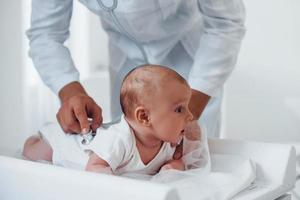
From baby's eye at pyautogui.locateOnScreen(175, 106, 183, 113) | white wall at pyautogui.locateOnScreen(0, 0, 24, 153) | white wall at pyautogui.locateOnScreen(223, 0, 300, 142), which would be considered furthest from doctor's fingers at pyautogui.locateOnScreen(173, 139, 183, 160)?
white wall at pyautogui.locateOnScreen(223, 0, 300, 142)

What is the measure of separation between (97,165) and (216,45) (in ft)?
1.34

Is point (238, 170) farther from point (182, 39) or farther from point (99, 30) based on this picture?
point (99, 30)

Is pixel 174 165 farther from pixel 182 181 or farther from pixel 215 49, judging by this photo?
pixel 215 49

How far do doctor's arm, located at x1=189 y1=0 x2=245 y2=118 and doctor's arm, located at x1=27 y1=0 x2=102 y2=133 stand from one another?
9.3 inches

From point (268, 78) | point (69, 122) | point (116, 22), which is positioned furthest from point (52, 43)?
point (268, 78)

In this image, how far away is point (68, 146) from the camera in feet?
3.32

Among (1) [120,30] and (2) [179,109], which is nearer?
(2) [179,109]

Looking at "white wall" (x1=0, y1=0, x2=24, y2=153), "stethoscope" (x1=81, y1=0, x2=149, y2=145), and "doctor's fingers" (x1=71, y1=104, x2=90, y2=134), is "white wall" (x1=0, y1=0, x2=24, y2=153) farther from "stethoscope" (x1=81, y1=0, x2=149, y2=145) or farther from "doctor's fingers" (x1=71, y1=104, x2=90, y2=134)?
"doctor's fingers" (x1=71, y1=104, x2=90, y2=134)

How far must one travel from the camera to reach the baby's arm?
0.89m

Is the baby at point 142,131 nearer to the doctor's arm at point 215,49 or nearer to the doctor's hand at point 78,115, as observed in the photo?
the doctor's hand at point 78,115

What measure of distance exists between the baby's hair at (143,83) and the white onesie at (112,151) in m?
0.05

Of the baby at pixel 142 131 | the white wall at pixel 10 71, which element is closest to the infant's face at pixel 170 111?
the baby at pixel 142 131

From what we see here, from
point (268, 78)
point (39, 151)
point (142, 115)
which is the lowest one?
point (268, 78)

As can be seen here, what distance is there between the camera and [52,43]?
1.21 m
